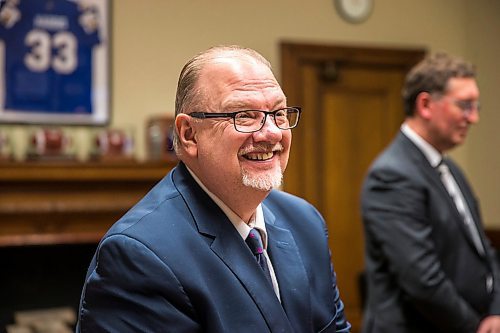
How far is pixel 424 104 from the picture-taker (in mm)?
2576

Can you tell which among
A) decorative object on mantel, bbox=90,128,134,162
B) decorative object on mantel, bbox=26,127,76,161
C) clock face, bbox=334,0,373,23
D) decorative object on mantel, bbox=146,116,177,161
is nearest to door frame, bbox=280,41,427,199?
clock face, bbox=334,0,373,23

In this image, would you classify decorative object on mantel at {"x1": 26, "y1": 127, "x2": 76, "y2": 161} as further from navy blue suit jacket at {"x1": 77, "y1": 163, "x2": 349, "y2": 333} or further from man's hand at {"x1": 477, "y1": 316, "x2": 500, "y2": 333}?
navy blue suit jacket at {"x1": 77, "y1": 163, "x2": 349, "y2": 333}

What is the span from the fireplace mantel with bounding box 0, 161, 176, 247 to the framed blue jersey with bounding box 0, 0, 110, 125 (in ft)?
1.27

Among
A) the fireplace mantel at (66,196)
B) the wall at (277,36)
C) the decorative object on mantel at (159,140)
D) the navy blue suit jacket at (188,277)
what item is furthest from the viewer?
the wall at (277,36)

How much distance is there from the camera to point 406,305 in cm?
242

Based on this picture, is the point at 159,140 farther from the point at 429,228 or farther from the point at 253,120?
the point at 253,120

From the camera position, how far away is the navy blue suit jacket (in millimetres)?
1301

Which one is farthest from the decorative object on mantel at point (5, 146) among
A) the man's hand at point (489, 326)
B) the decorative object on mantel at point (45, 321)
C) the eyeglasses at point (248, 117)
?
the eyeglasses at point (248, 117)

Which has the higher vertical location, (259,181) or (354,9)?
(354,9)

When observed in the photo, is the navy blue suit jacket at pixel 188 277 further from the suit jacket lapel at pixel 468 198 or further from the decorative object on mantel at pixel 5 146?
the decorative object on mantel at pixel 5 146

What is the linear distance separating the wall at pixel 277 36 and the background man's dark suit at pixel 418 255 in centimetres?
248

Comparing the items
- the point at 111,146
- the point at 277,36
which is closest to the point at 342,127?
the point at 277,36

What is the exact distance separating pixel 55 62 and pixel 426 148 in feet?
8.93

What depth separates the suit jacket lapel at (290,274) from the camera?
1491 millimetres
